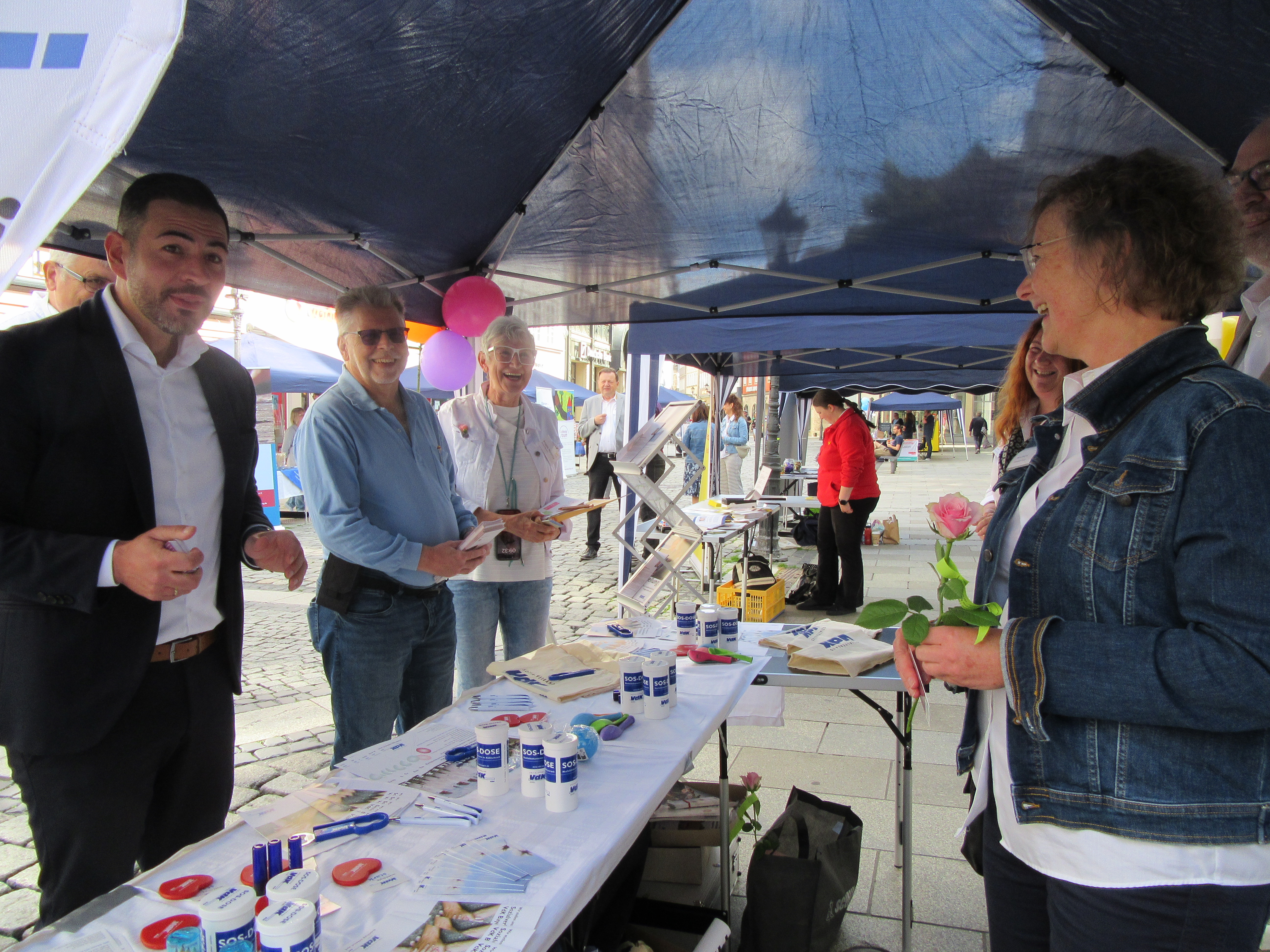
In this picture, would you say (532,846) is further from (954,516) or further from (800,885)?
(800,885)

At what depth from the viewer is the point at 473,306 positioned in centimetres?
367

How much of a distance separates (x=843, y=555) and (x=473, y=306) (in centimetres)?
447

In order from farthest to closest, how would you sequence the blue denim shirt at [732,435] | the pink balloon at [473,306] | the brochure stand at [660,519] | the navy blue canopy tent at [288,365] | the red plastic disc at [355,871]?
the blue denim shirt at [732,435], the navy blue canopy tent at [288,365], the brochure stand at [660,519], the pink balloon at [473,306], the red plastic disc at [355,871]

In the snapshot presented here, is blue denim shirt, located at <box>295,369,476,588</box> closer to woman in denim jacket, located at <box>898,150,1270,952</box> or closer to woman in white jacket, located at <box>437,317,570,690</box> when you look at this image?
woman in white jacket, located at <box>437,317,570,690</box>

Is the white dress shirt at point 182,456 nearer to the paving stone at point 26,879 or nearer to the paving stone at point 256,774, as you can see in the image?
the paving stone at point 26,879

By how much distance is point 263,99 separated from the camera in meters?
2.19

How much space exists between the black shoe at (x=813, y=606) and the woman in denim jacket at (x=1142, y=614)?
579cm

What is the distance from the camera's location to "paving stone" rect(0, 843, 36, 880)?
272 centimetres

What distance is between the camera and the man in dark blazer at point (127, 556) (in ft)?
4.74

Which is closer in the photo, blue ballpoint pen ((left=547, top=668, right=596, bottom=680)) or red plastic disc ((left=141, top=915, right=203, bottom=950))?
red plastic disc ((left=141, top=915, right=203, bottom=950))

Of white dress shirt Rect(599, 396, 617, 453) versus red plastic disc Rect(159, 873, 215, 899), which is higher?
white dress shirt Rect(599, 396, 617, 453)

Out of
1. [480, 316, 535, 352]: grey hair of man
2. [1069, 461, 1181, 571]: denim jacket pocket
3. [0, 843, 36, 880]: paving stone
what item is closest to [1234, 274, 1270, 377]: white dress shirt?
[1069, 461, 1181, 571]: denim jacket pocket

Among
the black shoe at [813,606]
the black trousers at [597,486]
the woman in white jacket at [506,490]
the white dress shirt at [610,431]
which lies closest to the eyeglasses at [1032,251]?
the woman in white jacket at [506,490]

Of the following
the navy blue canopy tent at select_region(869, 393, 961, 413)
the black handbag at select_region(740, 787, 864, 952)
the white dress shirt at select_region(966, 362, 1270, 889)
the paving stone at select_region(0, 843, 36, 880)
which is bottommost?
the paving stone at select_region(0, 843, 36, 880)
